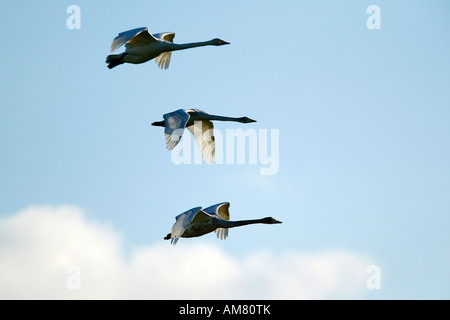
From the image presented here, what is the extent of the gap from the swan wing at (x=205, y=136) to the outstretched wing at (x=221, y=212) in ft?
4.51

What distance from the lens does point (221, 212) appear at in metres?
32.7

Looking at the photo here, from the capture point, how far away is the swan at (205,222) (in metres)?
27.6

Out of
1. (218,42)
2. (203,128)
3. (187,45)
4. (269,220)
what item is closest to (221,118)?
Result: (203,128)

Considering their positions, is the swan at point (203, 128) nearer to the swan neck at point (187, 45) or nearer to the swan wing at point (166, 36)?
the swan neck at point (187, 45)

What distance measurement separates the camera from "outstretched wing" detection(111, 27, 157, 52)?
29.5 m

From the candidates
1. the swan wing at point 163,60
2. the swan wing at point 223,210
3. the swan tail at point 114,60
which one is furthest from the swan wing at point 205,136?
the swan tail at point 114,60

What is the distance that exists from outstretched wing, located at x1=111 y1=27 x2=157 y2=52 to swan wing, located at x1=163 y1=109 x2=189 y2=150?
227 cm
